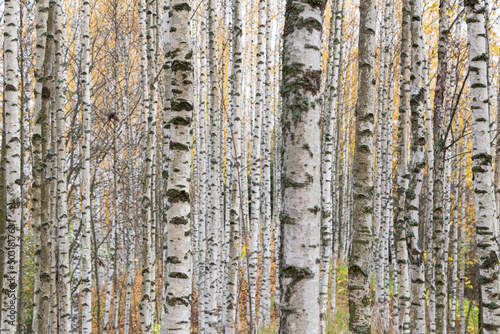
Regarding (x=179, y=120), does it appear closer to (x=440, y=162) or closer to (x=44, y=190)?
(x=44, y=190)

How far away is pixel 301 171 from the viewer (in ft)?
5.86

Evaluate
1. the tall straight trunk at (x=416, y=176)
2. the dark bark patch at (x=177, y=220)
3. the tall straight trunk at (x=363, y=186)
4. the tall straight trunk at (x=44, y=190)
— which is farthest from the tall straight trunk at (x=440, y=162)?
the tall straight trunk at (x=44, y=190)

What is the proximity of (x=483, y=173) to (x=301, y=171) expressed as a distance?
7.27 feet

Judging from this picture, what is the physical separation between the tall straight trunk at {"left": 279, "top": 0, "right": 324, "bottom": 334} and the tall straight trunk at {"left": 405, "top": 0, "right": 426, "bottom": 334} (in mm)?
2157

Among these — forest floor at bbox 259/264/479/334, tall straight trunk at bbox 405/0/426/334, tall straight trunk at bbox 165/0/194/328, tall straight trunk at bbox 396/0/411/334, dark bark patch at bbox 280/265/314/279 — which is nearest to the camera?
dark bark patch at bbox 280/265/314/279

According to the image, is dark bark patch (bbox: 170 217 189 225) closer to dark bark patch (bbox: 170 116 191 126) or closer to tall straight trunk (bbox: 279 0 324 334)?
dark bark patch (bbox: 170 116 191 126)

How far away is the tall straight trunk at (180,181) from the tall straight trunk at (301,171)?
40.1 inches

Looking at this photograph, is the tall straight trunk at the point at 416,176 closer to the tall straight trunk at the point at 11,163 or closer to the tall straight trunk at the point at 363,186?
the tall straight trunk at the point at 363,186

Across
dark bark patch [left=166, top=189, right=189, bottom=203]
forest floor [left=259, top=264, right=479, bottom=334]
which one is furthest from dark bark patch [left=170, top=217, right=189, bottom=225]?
forest floor [left=259, top=264, right=479, bottom=334]

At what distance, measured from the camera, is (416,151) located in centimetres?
373

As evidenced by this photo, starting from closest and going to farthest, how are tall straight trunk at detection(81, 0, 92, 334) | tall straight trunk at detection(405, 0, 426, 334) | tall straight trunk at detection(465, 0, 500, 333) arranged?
tall straight trunk at detection(465, 0, 500, 333)
tall straight trunk at detection(405, 0, 426, 334)
tall straight trunk at detection(81, 0, 92, 334)

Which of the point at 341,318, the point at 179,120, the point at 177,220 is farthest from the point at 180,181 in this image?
the point at 341,318

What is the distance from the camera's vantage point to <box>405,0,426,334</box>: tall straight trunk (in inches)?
140

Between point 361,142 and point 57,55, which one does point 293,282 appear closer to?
point 361,142
